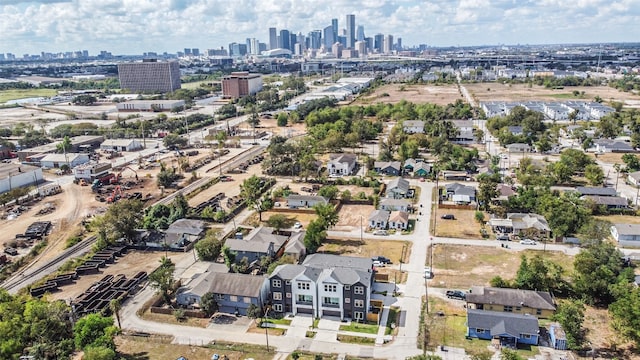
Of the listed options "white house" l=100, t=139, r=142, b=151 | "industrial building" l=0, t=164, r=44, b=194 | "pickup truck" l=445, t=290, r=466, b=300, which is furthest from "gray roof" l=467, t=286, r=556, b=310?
"white house" l=100, t=139, r=142, b=151

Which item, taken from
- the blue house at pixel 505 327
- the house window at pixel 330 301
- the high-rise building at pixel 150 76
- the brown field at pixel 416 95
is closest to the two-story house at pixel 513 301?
the blue house at pixel 505 327

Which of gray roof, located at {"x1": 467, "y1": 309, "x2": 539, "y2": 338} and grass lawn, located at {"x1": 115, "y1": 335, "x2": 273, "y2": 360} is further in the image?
gray roof, located at {"x1": 467, "y1": 309, "x2": 539, "y2": 338}

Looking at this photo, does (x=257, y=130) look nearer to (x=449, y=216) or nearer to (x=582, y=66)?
(x=449, y=216)

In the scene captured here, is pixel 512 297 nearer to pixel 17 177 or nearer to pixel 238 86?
pixel 17 177

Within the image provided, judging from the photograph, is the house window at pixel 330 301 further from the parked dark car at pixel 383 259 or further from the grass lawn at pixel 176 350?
the parked dark car at pixel 383 259

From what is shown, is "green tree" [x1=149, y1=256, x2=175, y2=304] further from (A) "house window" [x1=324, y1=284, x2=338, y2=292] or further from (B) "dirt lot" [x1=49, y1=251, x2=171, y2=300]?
(A) "house window" [x1=324, y1=284, x2=338, y2=292]

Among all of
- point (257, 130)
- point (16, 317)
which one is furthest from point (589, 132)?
point (16, 317)
